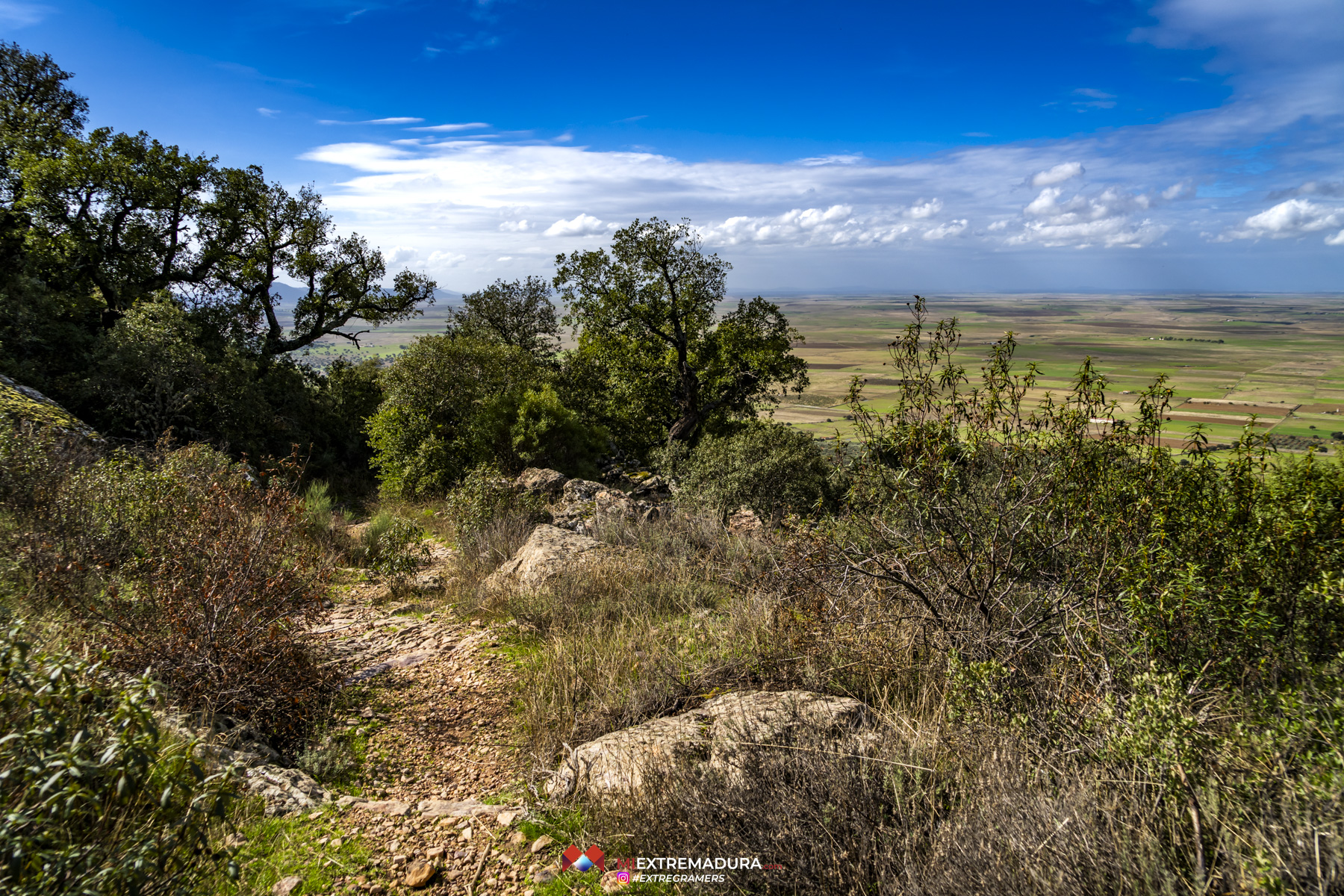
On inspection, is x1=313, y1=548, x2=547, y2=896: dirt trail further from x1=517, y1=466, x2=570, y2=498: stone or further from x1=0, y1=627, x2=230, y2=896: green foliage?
x1=517, y1=466, x2=570, y2=498: stone

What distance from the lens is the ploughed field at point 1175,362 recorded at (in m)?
6.71

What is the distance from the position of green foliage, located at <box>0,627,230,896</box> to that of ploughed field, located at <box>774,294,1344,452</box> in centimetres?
465

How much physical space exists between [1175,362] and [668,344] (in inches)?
1016

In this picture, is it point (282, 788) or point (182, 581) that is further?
point (182, 581)

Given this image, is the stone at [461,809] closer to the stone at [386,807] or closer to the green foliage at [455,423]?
the stone at [386,807]

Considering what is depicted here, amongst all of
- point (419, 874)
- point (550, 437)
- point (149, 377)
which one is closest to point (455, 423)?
point (550, 437)

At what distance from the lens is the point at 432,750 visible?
4410mm

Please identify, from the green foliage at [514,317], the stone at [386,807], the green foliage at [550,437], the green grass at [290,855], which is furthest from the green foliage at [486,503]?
the green foliage at [514,317]

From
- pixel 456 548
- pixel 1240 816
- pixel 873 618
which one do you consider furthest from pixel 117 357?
pixel 1240 816

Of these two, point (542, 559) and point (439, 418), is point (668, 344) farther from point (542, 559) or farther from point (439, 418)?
point (542, 559)

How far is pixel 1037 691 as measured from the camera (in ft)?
11.8

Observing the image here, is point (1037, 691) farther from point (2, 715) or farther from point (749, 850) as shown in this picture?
point (2, 715)

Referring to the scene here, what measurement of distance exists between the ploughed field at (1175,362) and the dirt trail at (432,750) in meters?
3.90

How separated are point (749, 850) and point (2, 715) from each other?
336 centimetres
